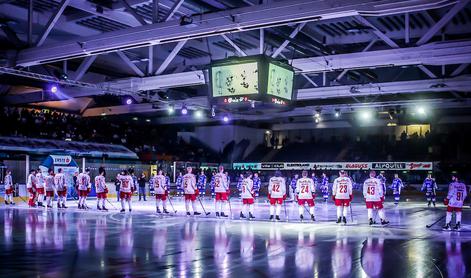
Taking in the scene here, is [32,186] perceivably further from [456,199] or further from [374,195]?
[456,199]

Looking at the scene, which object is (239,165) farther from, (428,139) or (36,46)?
(36,46)

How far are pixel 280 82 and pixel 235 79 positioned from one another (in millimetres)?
1290

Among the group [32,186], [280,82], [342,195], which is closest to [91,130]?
[32,186]

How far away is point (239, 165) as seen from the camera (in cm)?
4872

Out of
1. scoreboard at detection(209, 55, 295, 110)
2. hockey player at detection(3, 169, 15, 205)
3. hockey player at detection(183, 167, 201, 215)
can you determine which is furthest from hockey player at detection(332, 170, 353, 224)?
hockey player at detection(3, 169, 15, 205)

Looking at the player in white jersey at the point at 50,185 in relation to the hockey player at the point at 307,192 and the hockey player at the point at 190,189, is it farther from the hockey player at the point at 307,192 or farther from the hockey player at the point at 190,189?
the hockey player at the point at 307,192

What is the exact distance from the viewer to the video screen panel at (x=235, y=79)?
13953 millimetres

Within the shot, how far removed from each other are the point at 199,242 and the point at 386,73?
14.4 meters

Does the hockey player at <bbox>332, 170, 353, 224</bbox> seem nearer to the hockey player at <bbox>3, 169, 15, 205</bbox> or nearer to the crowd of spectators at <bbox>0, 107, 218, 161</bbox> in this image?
the hockey player at <bbox>3, 169, 15, 205</bbox>

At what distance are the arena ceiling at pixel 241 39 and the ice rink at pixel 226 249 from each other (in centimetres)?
493

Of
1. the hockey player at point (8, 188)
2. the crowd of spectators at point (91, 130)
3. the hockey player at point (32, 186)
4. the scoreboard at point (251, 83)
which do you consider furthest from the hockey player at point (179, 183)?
the scoreboard at point (251, 83)

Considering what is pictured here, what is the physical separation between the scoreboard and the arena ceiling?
75cm

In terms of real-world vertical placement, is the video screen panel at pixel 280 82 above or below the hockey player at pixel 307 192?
above

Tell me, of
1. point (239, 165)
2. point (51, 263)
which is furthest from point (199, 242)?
point (239, 165)
